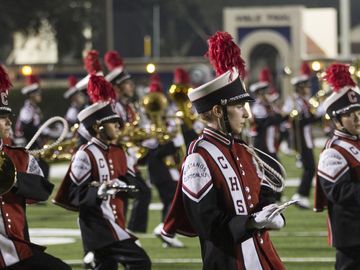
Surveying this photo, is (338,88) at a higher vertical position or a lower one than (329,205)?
higher

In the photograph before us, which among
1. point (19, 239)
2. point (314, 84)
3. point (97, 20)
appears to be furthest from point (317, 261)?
point (97, 20)

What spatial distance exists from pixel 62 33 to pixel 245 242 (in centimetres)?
4327

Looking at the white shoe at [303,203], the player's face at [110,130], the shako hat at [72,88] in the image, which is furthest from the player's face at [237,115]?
the shako hat at [72,88]

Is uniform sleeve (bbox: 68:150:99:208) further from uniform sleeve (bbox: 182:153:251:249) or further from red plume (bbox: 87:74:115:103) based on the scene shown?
uniform sleeve (bbox: 182:153:251:249)

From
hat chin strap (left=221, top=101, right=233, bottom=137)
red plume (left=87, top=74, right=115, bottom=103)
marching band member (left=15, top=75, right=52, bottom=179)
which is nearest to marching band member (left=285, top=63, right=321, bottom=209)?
marching band member (left=15, top=75, right=52, bottom=179)

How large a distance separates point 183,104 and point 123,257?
658 cm

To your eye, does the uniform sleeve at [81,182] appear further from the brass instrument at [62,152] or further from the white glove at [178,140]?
the white glove at [178,140]

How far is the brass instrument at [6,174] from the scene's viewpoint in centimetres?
783

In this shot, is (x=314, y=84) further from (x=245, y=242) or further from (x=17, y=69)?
(x=245, y=242)

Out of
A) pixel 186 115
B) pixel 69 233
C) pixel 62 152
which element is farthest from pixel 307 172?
pixel 62 152

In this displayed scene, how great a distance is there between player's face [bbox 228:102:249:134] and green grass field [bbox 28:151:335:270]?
16.0 ft

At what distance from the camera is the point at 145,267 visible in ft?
32.7

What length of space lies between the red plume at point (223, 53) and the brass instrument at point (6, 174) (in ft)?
4.00

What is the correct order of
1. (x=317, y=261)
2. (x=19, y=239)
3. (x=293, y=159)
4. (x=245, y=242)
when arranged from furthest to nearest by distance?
1. (x=293, y=159)
2. (x=317, y=261)
3. (x=19, y=239)
4. (x=245, y=242)
